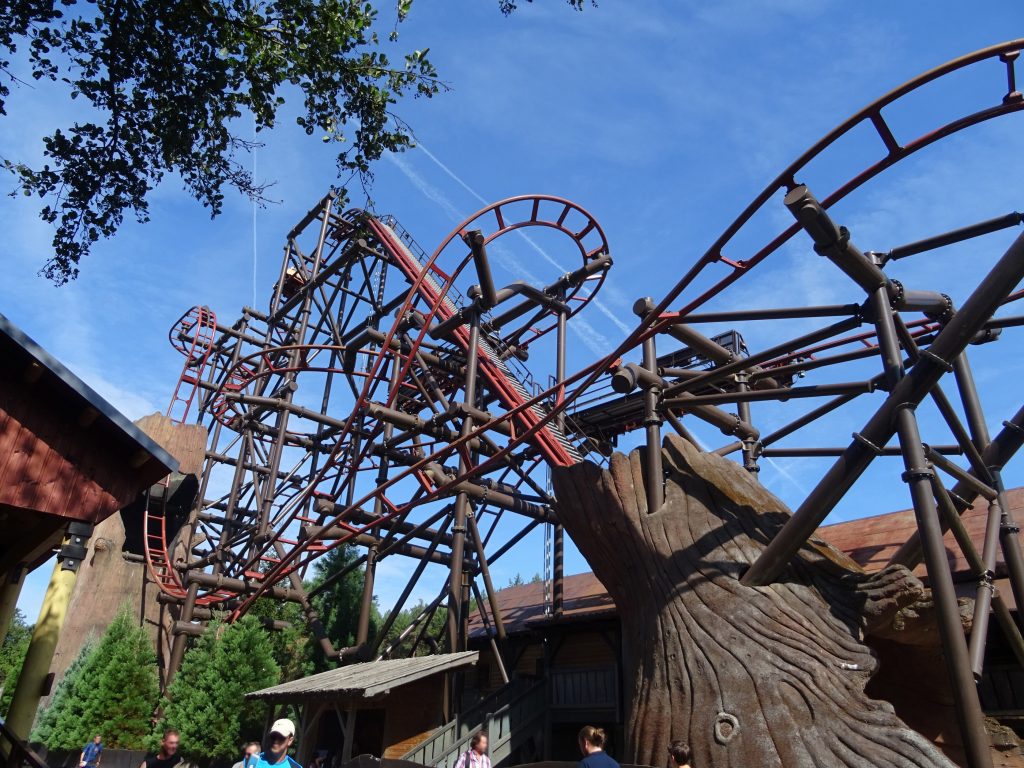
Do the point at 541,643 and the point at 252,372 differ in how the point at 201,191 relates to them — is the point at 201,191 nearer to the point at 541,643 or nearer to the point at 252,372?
the point at 541,643

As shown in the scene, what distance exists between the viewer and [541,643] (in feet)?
40.8

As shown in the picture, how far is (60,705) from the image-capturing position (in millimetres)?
15172

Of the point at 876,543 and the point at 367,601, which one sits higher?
the point at 876,543

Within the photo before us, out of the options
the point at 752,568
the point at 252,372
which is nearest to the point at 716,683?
the point at 752,568

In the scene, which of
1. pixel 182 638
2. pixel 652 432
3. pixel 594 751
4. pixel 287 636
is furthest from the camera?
pixel 287 636

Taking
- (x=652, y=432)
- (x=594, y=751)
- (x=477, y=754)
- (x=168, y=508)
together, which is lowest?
(x=477, y=754)

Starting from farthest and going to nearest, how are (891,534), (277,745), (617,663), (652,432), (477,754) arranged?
(617,663), (891,534), (652,432), (477,754), (277,745)

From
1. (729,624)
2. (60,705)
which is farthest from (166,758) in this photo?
(60,705)

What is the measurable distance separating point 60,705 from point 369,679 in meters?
9.85

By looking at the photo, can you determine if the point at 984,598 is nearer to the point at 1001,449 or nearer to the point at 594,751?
the point at 1001,449

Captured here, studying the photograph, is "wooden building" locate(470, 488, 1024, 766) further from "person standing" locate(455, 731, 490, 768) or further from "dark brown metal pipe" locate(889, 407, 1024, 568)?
"person standing" locate(455, 731, 490, 768)

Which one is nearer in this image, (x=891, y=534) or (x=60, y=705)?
(x=891, y=534)

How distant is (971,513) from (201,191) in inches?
391

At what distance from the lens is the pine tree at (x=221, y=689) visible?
13.8 meters
